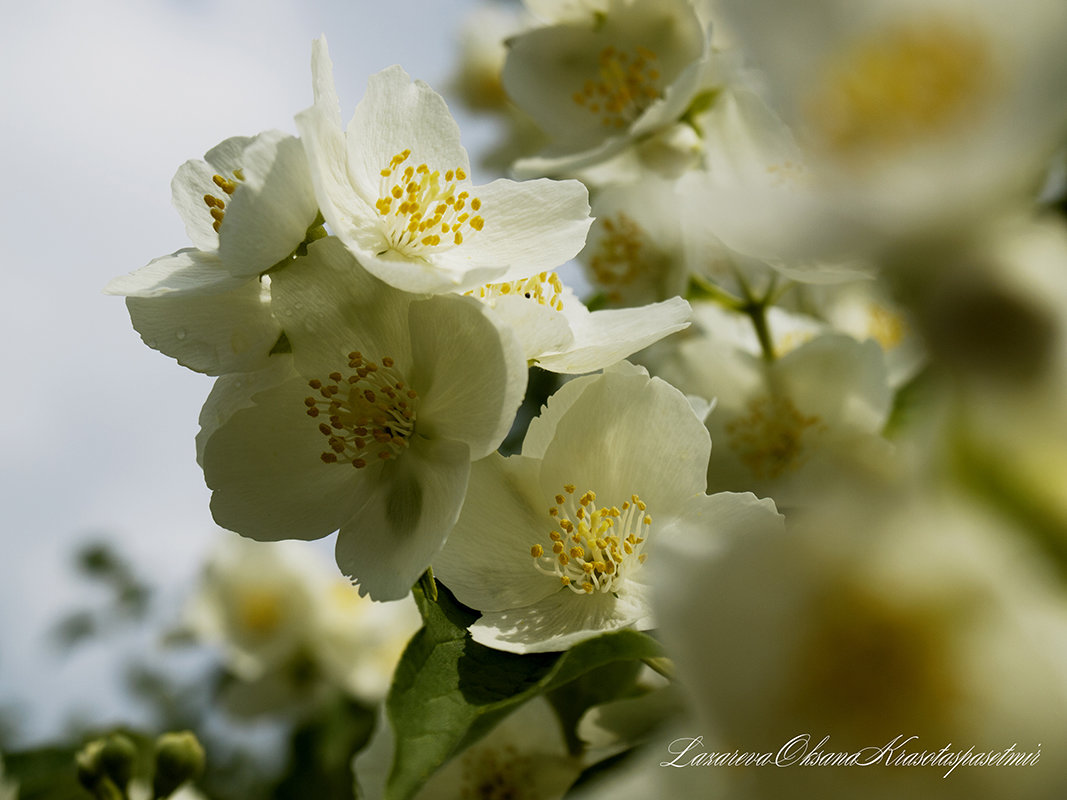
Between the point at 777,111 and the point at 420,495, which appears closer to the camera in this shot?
the point at 777,111

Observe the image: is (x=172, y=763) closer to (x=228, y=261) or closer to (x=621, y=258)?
(x=228, y=261)

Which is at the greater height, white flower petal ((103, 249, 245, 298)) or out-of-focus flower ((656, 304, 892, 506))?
white flower petal ((103, 249, 245, 298))

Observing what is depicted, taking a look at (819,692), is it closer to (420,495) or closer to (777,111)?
(777,111)

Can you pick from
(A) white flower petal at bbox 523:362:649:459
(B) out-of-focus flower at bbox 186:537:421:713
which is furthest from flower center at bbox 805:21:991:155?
(B) out-of-focus flower at bbox 186:537:421:713

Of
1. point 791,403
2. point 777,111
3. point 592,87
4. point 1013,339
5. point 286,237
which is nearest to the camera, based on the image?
point 1013,339

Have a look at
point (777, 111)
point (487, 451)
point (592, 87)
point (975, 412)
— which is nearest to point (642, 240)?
point (592, 87)

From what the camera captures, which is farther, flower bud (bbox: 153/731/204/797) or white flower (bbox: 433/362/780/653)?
flower bud (bbox: 153/731/204/797)

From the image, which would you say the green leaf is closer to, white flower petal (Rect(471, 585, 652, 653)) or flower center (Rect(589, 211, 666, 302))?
white flower petal (Rect(471, 585, 652, 653))

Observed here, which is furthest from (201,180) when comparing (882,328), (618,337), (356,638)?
(356,638)
